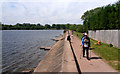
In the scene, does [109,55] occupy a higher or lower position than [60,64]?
higher

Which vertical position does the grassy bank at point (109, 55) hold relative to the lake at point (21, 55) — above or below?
above

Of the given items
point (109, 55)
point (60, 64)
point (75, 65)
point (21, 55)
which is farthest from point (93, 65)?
point (21, 55)

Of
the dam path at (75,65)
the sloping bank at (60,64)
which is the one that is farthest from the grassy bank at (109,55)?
the sloping bank at (60,64)

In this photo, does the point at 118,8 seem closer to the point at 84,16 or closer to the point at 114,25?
the point at 114,25

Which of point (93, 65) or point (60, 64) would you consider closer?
point (93, 65)

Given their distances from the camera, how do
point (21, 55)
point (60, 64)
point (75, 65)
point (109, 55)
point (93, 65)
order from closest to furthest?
point (75, 65)
point (93, 65)
point (60, 64)
point (109, 55)
point (21, 55)

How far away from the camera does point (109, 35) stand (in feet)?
53.9

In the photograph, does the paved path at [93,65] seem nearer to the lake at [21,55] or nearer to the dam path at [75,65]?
the dam path at [75,65]

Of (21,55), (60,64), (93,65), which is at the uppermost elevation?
(93,65)

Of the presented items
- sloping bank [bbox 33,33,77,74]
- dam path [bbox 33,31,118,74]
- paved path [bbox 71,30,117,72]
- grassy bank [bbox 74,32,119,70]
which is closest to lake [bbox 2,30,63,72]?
sloping bank [bbox 33,33,77,74]

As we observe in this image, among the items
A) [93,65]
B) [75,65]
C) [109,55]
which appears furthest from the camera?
[109,55]

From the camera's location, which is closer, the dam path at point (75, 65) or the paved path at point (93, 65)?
the dam path at point (75, 65)

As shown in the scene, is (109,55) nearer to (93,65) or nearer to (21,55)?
(93,65)

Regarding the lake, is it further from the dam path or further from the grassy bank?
the grassy bank
